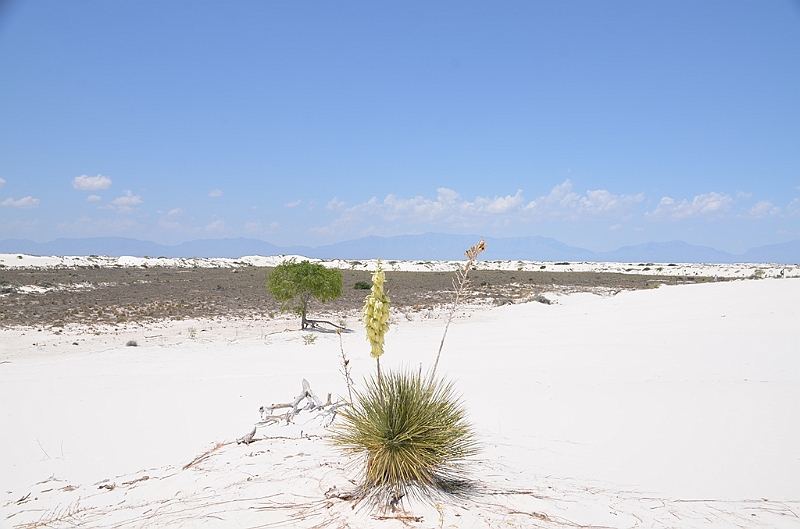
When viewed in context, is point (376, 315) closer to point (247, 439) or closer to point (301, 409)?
point (247, 439)

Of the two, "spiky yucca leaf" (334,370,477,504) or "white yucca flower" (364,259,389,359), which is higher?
"white yucca flower" (364,259,389,359)

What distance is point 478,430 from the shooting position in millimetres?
7887

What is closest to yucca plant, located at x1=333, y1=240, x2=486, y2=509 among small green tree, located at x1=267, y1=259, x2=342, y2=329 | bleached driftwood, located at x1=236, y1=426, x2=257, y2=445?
bleached driftwood, located at x1=236, y1=426, x2=257, y2=445

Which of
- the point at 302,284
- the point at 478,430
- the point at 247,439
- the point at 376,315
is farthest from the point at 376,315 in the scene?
the point at 302,284

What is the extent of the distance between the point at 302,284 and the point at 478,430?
1457 centimetres

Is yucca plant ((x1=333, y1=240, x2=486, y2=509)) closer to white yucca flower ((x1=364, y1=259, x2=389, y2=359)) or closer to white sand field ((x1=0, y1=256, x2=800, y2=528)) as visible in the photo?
white yucca flower ((x1=364, y1=259, x2=389, y2=359))

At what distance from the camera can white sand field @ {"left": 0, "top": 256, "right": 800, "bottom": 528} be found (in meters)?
4.74

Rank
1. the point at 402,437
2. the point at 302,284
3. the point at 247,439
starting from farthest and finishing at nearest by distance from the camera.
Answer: the point at 302,284 → the point at 247,439 → the point at 402,437

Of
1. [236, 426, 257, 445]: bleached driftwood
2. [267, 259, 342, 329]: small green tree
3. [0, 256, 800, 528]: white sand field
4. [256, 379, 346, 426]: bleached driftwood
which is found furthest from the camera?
[267, 259, 342, 329]: small green tree

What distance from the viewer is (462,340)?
17.5m

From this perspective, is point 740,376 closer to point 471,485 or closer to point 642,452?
point 642,452

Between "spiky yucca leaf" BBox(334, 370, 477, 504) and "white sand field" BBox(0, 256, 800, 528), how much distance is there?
0.26 metres

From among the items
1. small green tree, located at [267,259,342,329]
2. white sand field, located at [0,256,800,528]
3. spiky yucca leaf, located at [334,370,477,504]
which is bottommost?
white sand field, located at [0,256,800,528]

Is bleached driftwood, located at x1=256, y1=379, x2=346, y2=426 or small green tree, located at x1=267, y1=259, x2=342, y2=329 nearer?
bleached driftwood, located at x1=256, y1=379, x2=346, y2=426
